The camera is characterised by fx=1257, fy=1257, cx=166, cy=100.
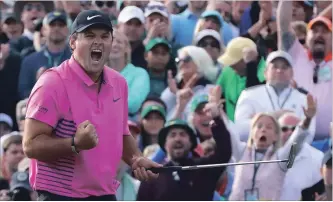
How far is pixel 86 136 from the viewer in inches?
266

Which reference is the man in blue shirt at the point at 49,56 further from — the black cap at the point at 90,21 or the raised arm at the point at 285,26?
the black cap at the point at 90,21

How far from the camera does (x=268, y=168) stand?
10680mm

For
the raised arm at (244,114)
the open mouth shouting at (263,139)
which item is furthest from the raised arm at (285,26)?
the open mouth shouting at (263,139)

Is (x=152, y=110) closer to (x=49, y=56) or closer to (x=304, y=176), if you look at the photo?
(x=49, y=56)

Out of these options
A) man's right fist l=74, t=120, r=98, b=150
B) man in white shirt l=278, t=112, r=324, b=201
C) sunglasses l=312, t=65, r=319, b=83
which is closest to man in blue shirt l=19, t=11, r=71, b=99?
sunglasses l=312, t=65, r=319, b=83

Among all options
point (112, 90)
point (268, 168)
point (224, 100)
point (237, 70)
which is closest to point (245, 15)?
point (237, 70)

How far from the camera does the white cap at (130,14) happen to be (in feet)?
43.6

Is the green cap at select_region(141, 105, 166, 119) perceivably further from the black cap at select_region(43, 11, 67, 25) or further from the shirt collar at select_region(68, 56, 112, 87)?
the shirt collar at select_region(68, 56, 112, 87)

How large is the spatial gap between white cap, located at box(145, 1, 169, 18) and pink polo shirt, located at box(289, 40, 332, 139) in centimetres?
175

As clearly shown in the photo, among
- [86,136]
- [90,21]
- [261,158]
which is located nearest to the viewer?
[86,136]

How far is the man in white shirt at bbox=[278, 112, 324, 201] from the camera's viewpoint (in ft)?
35.5

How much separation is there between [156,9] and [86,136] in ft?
22.6

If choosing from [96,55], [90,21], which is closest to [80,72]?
[96,55]

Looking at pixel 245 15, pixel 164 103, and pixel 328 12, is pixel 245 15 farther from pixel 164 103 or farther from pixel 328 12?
pixel 164 103
